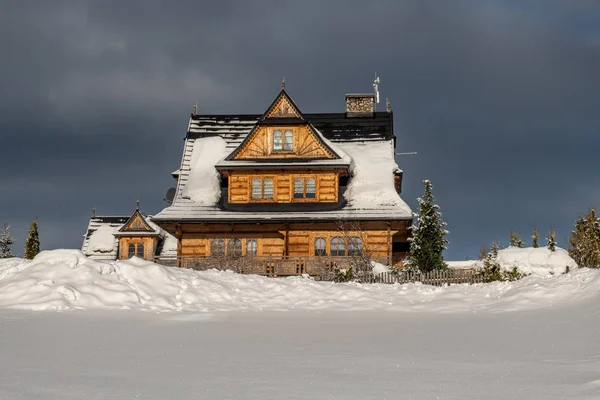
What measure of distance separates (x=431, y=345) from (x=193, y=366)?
3.80 metres

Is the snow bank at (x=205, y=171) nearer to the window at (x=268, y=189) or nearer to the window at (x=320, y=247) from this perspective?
the window at (x=268, y=189)

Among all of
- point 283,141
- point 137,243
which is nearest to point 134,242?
point 137,243

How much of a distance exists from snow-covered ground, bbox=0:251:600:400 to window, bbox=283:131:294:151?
14.7 m

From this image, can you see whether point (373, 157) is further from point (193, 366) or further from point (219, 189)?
point (193, 366)

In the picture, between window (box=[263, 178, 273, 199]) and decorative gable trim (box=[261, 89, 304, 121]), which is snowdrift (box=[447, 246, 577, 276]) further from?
decorative gable trim (box=[261, 89, 304, 121])

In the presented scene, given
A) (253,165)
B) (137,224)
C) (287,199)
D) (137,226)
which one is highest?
(253,165)

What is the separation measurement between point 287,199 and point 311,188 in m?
1.36

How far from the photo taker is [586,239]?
118ft

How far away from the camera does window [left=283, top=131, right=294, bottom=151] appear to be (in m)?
33.6

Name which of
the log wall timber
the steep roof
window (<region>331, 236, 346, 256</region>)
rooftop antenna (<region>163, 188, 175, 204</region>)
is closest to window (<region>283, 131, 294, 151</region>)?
the steep roof

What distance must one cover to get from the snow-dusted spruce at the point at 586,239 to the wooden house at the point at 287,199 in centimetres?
908

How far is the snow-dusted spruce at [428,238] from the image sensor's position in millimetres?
28219

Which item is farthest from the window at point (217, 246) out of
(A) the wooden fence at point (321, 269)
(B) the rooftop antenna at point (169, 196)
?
(B) the rooftop antenna at point (169, 196)

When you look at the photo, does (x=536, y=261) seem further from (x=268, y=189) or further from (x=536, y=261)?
(x=268, y=189)
